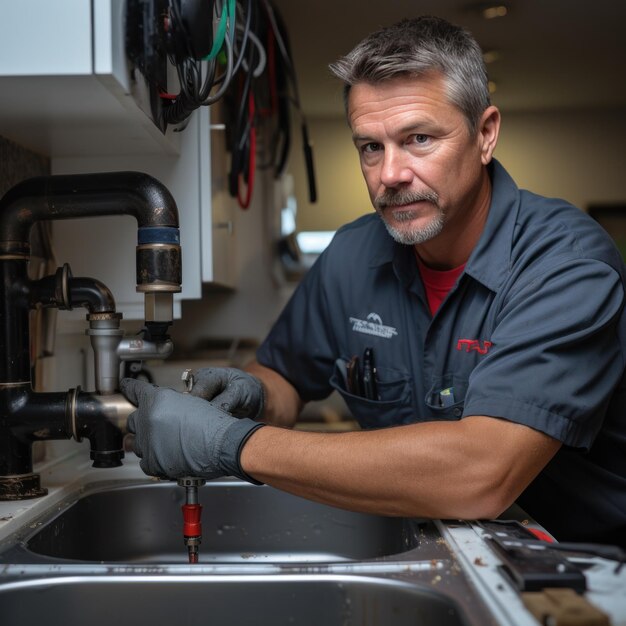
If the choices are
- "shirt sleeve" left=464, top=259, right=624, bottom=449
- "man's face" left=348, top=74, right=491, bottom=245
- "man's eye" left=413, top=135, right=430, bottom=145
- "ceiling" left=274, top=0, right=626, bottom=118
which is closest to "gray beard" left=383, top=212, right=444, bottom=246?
"man's face" left=348, top=74, right=491, bottom=245

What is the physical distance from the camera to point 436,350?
1.40 m

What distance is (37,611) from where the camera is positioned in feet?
2.96

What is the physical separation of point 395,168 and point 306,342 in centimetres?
50

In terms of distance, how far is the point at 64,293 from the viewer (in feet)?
3.87

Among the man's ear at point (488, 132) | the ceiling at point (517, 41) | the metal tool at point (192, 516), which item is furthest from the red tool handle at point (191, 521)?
the ceiling at point (517, 41)

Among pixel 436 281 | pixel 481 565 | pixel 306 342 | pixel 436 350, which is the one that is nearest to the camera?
pixel 481 565

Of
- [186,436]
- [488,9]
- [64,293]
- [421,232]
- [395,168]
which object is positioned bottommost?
[186,436]

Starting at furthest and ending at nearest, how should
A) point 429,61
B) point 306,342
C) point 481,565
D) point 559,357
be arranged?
point 306,342 → point 429,61 → point 559,357 → point 481,565

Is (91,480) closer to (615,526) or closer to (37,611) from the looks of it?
(37,611)

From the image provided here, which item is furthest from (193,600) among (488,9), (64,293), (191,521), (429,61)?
(488,9)

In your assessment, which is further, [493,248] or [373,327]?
[373,327]

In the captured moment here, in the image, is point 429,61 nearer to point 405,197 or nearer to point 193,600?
point 405,197

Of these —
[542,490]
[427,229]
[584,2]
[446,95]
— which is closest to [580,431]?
[542,490]

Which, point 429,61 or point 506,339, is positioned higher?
point 429,61
